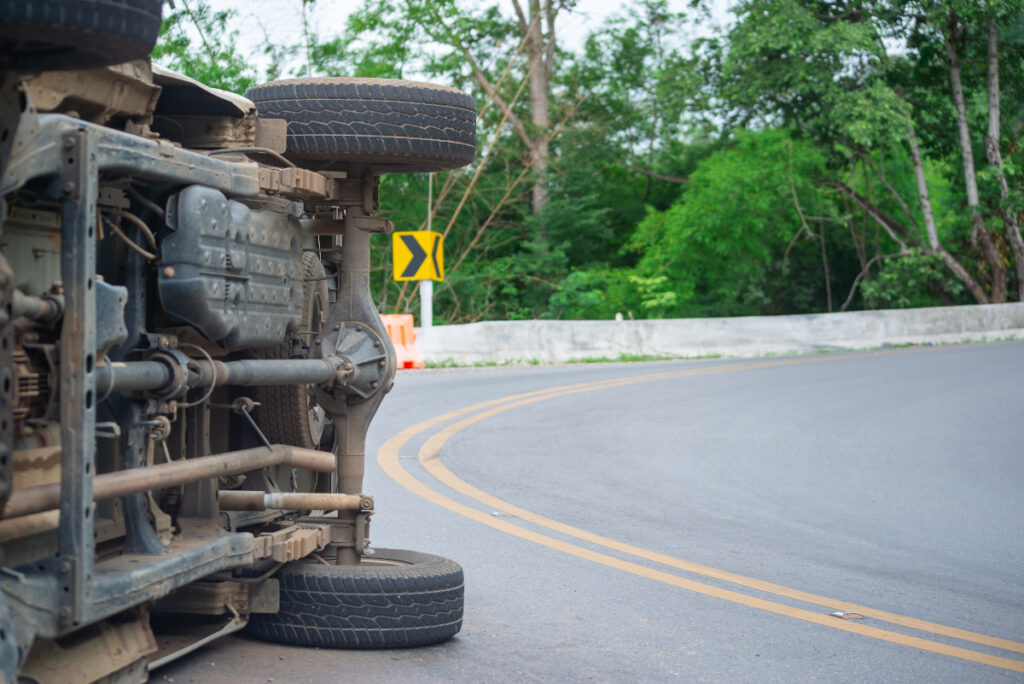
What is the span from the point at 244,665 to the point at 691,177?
31.6 meters

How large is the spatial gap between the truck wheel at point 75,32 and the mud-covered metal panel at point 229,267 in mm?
765

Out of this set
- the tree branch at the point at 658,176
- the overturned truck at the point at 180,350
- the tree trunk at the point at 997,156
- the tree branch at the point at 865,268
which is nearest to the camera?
the overturned truck at the point at 180,350

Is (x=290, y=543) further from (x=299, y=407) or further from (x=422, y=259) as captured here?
(x=422, y=259)

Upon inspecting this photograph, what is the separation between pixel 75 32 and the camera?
2539 millimetres

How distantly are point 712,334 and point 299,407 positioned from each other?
18.4 metres

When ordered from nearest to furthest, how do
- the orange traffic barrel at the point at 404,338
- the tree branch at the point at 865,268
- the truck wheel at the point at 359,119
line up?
the truck wheel at the point at 359,119 → the orange traffic barrel at the point at 404,338 → the tree branch at the point at 865,268

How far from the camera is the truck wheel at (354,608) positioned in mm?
4199

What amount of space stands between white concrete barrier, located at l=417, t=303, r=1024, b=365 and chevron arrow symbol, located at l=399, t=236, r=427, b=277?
42.4 inches

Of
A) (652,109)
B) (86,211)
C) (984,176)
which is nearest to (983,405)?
(86,211)

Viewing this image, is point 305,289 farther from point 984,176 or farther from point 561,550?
point 984,176

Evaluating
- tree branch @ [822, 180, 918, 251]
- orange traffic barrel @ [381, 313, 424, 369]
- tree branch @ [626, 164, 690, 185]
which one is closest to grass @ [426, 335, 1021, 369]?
orange traffic barrel @ [381, 313, 424, 369]

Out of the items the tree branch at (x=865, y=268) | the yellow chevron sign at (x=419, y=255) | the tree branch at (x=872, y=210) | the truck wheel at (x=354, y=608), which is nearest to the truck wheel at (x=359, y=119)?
the truck wheel at (x=354, y=608)

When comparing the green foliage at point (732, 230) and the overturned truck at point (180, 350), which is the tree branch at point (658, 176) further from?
the overturned truck at point (180, 350)

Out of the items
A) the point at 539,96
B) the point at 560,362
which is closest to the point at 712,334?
the point at 560,362
